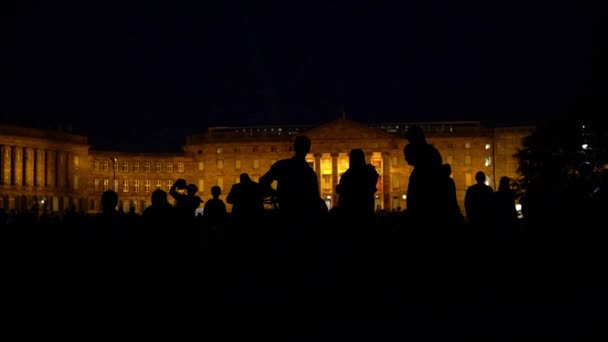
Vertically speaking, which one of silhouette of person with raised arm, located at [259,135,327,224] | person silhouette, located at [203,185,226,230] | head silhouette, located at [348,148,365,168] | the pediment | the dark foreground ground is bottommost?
the dark foreground ground

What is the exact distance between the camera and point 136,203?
357 feet

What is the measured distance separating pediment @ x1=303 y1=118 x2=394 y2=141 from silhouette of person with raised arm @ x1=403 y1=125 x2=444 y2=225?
292 feet

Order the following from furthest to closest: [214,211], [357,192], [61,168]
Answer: [61,168] < [214,211] < [357,192]

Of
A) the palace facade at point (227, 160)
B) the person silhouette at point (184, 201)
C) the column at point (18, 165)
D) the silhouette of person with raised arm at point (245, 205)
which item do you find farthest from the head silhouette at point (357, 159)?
the column at point (18, 165)

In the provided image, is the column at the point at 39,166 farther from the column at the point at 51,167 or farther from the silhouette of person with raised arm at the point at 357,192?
the silhouette of person with raised arm at the point at 357,192

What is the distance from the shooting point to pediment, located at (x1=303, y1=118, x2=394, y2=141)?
332 feet

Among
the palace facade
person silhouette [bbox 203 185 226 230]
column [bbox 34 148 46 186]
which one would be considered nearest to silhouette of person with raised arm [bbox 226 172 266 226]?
person silhouette [bbox 203 185 226 230]

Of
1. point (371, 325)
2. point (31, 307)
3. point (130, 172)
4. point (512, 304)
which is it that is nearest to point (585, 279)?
point (512, 304)

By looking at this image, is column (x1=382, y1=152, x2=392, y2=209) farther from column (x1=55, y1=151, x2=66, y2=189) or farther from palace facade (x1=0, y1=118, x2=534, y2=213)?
column (x1=55, y1=151, x2=66, y2=189)

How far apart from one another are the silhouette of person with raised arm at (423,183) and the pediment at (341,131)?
89.0 meters

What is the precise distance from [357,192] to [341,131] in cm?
8860

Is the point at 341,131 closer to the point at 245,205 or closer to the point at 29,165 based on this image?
the point at 29,165

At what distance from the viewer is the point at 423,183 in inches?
471

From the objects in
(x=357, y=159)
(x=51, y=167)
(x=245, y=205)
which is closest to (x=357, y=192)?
(x=357, y=159)
